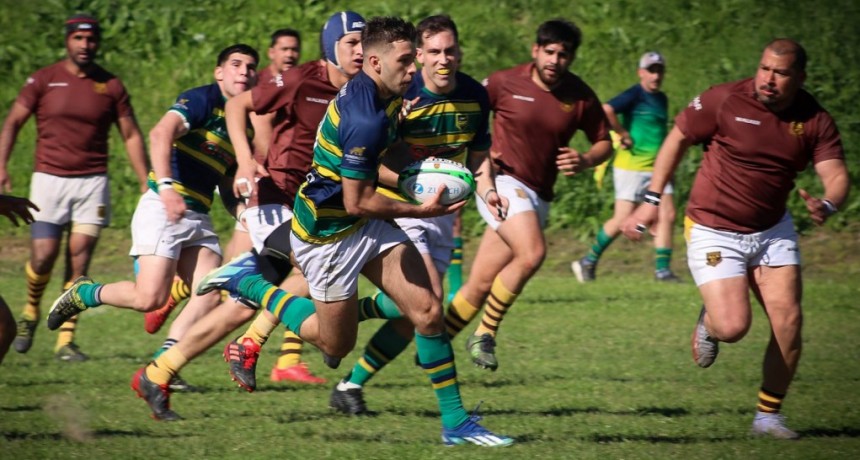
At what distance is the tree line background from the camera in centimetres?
1648

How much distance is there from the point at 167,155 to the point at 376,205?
6.53 ft

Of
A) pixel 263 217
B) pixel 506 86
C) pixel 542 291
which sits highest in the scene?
pixel 506 86

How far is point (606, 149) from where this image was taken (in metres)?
9.30

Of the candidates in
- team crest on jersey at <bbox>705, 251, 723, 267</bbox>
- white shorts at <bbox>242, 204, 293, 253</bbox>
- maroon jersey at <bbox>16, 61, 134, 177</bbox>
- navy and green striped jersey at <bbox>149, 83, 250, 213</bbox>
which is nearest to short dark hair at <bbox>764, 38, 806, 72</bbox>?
team crest on jersey at <bbox>705, 251, 723, 267</bbox>

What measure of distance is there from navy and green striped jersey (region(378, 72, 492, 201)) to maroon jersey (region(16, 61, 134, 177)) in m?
3.74

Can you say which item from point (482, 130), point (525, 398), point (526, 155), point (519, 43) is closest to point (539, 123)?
point (526, 155)

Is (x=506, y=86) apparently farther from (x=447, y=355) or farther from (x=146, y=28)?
(x=146, y=28)

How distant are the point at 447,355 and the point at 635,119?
8.12 metres

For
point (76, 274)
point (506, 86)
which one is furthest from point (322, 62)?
point (76, 274)

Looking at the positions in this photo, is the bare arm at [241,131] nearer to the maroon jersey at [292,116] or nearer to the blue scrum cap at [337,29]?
the maroon jersey at [292,116]

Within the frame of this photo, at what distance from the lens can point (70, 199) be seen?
10445 mm

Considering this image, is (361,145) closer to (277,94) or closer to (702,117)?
(277,94)

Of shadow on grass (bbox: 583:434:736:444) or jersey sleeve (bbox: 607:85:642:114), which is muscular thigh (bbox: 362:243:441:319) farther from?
jersey sleeve (bbox: 607:85:642:114)

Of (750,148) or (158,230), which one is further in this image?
(158,230)
